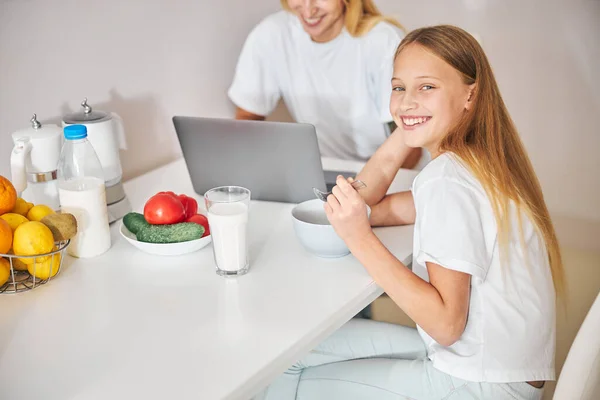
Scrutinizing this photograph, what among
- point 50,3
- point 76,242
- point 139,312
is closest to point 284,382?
point 139,312

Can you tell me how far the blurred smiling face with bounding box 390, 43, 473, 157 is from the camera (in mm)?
1147

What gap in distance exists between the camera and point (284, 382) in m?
1.24

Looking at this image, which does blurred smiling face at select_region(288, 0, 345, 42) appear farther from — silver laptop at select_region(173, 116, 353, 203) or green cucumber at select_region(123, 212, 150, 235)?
green cucumber at select_region(123, 212, 150, 235)

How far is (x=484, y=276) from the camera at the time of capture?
105cm

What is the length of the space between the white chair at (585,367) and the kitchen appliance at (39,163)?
0.95m

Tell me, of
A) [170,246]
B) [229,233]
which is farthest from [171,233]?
[229,233]

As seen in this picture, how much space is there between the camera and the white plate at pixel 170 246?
3.90 ft

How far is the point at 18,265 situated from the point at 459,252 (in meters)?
0.69

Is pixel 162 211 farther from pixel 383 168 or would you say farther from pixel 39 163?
pixel 383 168

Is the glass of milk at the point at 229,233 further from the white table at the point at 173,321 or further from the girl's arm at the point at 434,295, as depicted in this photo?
the girl's arm at the point at 434,295

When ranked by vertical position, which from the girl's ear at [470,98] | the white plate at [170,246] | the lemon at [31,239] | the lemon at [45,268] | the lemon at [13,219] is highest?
the girl's ear at [470,98]

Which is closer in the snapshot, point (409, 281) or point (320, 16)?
point (409, 281)

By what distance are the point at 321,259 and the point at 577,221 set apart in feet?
4.90

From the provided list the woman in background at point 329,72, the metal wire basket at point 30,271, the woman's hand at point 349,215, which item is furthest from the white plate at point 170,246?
the woman in background at point 329,72
